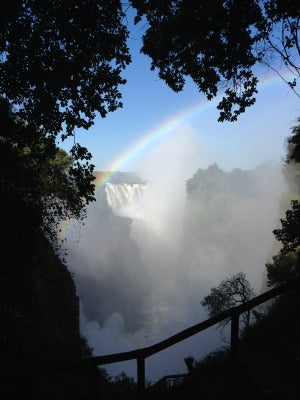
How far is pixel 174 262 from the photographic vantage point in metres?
114

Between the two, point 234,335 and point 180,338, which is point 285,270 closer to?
point 234,335

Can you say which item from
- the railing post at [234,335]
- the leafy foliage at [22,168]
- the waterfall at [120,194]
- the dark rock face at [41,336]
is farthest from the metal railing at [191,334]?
the waterfall at [120,194]

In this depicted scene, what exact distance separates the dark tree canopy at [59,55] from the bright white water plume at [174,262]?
2400 inches

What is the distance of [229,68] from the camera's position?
6.27 meters

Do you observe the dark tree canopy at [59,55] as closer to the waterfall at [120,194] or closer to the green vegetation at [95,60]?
the green vegetation at [95,60]

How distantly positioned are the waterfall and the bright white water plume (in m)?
23.3

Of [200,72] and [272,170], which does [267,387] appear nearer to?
[200,72]

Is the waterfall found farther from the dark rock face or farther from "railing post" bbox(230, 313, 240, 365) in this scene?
"railing post" bbox(230, 313, 240, 365)

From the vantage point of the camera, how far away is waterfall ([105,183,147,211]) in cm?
12657

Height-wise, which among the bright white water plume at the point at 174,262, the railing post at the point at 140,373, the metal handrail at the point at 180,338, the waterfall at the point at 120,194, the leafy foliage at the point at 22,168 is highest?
the waterfall at the point at 120,194

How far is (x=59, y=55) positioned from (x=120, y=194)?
131 meters

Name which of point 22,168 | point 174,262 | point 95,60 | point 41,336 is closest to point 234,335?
point 95,60

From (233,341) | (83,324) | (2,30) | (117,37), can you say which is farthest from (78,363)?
(83,324)

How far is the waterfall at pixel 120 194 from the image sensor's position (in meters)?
127
